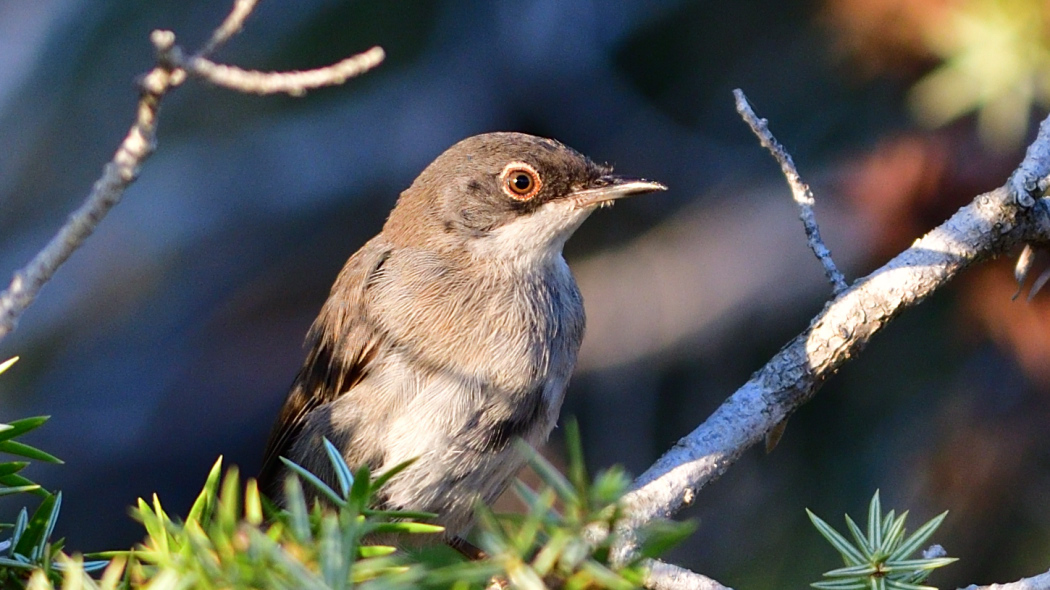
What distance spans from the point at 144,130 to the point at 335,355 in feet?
7.59

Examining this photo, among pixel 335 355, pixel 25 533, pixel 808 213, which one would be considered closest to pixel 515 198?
pixel 335 355

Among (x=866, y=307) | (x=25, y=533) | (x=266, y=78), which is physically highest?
(x=866, y=307)

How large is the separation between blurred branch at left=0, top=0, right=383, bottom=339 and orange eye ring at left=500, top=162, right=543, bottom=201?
212 cm

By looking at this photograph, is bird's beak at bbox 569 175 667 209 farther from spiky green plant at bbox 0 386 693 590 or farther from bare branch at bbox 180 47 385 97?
spiky green plant at bbox 0 386 693 590

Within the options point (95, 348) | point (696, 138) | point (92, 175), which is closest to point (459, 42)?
point (696, 138)

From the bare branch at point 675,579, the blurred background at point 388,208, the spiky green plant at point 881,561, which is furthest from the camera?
the blurred background at point 388,208

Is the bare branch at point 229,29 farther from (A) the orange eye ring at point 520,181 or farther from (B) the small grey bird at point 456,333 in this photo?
(A) the orange eye ring at point 520,181

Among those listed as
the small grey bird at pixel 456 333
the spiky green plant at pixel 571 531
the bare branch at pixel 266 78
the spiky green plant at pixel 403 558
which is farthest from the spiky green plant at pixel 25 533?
the small grey bird at pixel 456 333

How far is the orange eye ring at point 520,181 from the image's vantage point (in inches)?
153

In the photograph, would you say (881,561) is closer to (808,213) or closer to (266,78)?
(808,213)

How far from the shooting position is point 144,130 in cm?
164

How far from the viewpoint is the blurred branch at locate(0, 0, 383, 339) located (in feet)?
5.31

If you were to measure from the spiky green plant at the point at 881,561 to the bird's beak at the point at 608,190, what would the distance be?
180cm

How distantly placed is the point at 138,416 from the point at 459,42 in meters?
3.72
